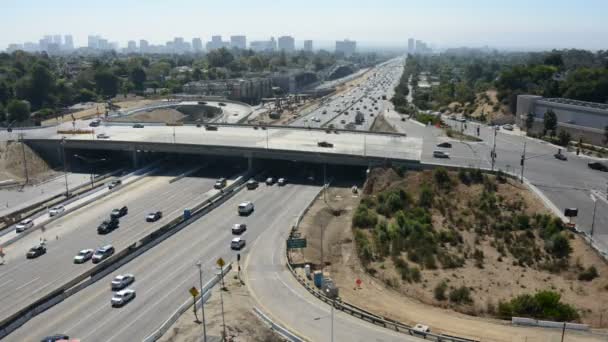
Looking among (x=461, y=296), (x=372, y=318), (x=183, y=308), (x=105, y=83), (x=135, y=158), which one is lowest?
(x=461, y=296)

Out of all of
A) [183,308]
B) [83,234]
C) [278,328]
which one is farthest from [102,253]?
[278,328]

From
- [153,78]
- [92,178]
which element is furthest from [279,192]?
[153,78]

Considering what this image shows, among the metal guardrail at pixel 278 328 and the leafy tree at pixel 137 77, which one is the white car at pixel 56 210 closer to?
the metal guardrail at pixel 278 328

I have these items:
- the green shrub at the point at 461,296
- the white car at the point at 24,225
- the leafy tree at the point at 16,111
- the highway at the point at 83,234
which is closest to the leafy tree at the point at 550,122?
the highway at the point at 83,234

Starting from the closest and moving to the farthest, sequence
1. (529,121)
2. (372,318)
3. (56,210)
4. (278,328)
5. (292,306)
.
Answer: (278,328), (372,318), (292,306), (56,210), (529,121)

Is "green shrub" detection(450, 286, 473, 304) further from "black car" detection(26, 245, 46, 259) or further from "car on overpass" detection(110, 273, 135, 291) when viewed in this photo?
"black car" detection(26, 245, 46, 259)

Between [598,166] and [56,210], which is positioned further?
[598,166]

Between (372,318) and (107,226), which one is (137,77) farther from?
(372,318)
